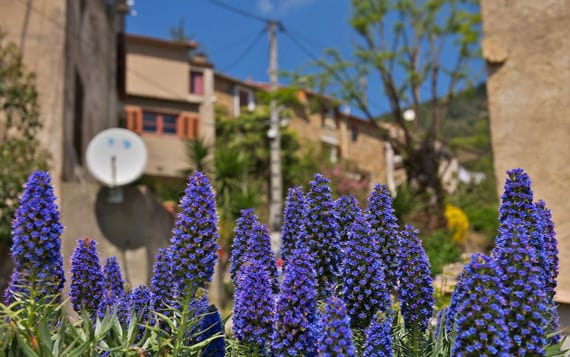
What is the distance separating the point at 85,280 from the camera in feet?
11.6

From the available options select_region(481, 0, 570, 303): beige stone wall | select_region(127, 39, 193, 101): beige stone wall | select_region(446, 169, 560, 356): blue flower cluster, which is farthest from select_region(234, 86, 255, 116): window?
select_region(446, 169, 560, 356): blue flower cluster

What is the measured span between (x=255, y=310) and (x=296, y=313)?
0.29m

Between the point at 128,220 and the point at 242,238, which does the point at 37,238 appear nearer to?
the point at 242,238

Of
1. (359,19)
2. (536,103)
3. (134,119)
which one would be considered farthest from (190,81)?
(536,103)

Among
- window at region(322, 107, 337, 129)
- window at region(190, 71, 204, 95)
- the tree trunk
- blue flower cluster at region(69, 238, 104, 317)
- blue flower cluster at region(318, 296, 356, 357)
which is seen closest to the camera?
blue flower cluster at region(318, 296, 356, 357)

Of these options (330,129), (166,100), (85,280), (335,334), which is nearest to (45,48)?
(85,280)

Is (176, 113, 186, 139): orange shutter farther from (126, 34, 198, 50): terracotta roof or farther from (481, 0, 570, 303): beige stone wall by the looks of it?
(481, 0, 570, 303): beige stone wall

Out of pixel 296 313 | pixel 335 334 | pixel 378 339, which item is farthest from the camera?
pixel 378 339

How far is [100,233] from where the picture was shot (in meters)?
14.1

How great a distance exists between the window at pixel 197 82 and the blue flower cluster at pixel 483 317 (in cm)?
3136

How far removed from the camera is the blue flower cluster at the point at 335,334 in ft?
8.33

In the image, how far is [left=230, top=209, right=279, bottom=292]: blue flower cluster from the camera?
11.4 feet

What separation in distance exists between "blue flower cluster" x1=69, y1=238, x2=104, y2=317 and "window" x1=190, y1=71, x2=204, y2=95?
30.3 m

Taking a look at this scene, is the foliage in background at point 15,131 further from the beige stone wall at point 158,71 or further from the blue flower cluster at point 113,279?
the beige stone wall at point 158,71
